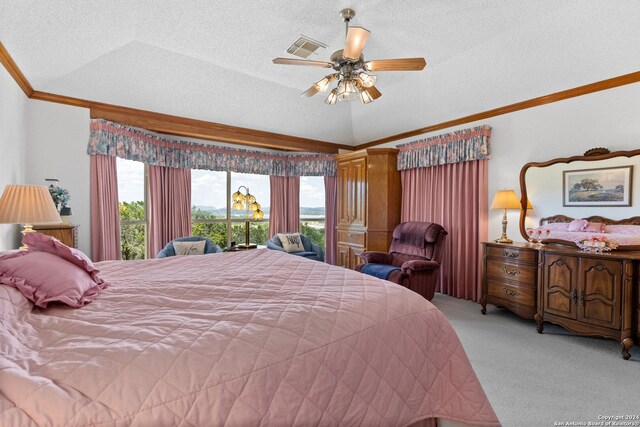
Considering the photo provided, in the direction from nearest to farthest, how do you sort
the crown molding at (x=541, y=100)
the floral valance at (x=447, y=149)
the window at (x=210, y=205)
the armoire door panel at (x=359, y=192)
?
1. the crown molding at (x=541, y=100)
2. the floral valance at (x=447, y=149)
3. the armoire door panel at (x=359, y=192)
4. the window at (x=210, y=205)

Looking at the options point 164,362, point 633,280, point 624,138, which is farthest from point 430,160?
point 164,362

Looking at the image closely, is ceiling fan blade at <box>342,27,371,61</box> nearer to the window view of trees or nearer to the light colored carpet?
the light colored carpet

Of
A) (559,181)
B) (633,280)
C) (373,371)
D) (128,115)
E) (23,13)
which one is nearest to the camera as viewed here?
(373,371)

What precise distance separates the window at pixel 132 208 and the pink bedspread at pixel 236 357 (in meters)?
3.30

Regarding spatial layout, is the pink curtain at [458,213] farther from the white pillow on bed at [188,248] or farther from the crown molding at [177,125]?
the white pillow on bed at [188,248]

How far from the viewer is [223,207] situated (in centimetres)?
588

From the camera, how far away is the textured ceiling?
8.81ft

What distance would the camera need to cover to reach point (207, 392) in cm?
93

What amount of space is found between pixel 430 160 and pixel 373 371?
408 cm

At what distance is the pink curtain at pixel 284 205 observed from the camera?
6.29 m

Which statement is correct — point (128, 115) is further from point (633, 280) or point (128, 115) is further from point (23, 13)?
point (633, 280)

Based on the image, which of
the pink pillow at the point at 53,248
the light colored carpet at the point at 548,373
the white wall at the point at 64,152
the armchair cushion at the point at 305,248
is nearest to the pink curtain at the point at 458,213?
the light colored carpet at the point at 548,373

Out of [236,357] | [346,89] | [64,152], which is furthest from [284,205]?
[236,357]

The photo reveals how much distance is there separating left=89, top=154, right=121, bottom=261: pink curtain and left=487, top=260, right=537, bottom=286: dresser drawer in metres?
4.65
